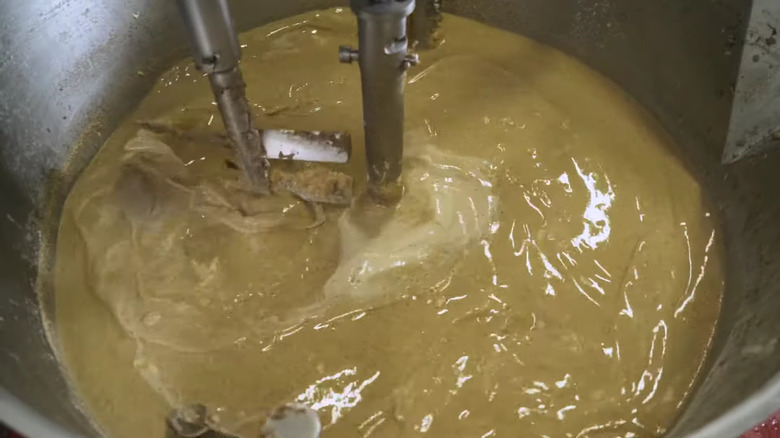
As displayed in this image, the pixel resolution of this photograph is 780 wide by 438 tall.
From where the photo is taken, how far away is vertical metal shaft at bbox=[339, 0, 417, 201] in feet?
2.50

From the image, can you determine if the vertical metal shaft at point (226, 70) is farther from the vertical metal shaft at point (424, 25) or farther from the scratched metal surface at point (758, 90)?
the scratched metal surface at point (758, 90)

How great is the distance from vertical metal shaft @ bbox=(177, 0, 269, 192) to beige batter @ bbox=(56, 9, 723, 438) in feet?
0.22

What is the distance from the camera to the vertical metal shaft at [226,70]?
794mm

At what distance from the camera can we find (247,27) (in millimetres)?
1336

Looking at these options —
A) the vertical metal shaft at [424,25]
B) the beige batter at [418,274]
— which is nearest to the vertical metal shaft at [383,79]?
the beige batter at [418,274]

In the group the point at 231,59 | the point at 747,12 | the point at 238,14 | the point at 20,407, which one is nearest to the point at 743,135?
the point at 747,12

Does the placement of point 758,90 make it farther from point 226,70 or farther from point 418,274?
point 226,70

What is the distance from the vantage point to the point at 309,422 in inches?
29.9

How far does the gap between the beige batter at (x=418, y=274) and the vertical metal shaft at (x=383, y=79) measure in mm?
84

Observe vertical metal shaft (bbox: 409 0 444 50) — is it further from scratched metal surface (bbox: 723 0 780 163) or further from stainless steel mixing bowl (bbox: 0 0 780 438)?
scratched metal surface (bbox: 723 0 780 163)

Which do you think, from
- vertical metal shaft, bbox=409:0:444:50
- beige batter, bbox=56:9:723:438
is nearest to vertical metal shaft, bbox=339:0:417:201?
beige batter, bbox=56:9:723:438

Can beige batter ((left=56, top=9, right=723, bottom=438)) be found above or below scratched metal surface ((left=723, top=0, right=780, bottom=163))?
below

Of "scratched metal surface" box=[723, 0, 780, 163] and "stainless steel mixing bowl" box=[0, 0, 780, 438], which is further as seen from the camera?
"scratched metal surface" box=[723, 0, 780, 163]

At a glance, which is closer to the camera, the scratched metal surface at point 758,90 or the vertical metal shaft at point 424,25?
the scratched metal surface at point 758,90
